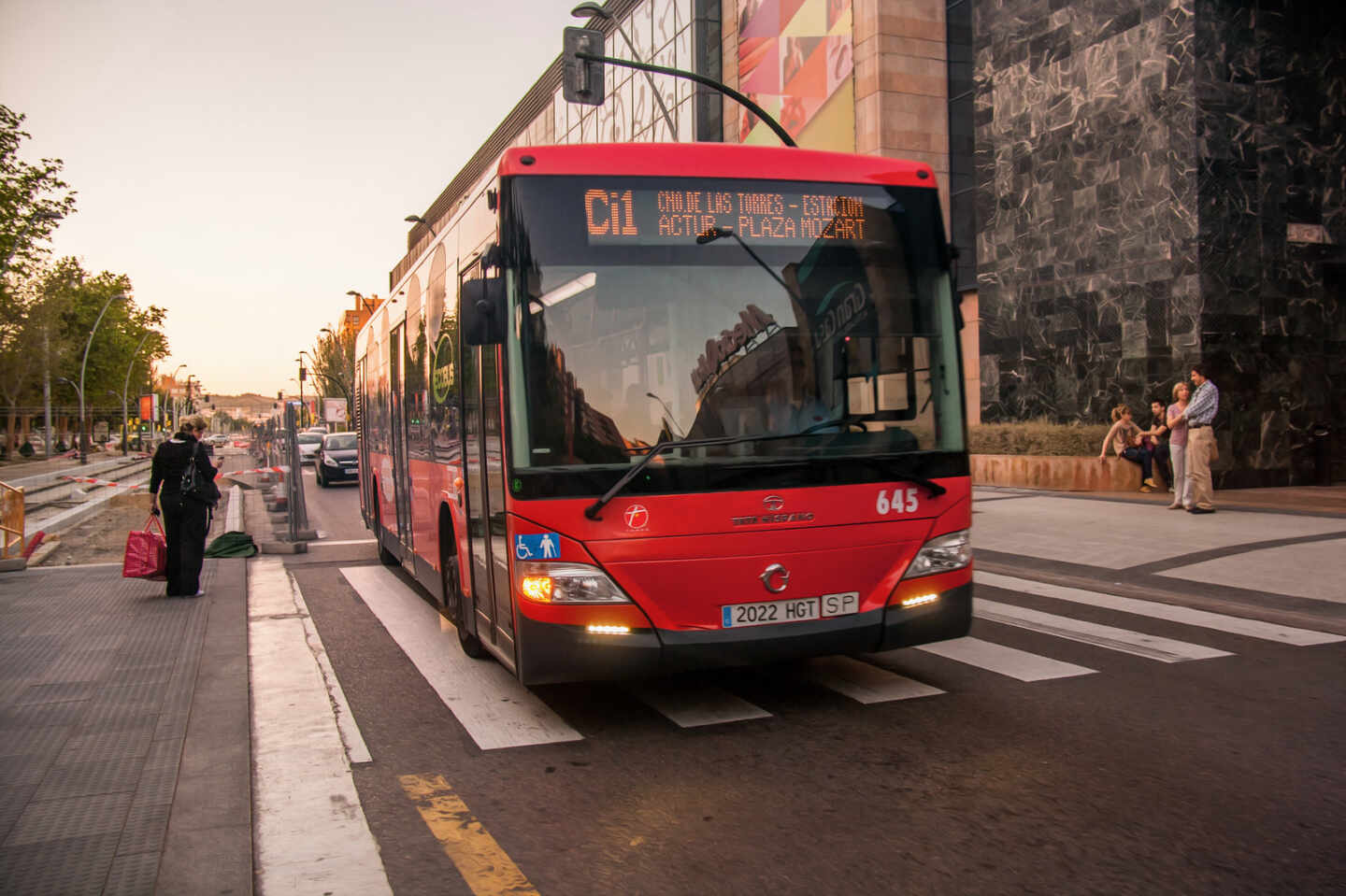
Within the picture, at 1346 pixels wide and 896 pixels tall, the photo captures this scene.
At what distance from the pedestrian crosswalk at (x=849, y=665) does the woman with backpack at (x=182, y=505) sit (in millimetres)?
1998

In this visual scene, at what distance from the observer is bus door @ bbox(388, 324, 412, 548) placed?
961 cm

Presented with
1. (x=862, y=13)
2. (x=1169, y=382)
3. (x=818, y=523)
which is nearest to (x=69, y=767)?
(x=818, y=523)

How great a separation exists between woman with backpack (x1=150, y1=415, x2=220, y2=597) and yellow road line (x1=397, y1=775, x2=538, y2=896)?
598 centimetres

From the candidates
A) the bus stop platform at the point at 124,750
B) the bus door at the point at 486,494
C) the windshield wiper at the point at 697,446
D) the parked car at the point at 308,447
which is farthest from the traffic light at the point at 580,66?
the parked car at the point at 308,447

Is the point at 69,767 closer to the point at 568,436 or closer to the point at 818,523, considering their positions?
the point at 568,436

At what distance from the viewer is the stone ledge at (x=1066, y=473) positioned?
722 inches

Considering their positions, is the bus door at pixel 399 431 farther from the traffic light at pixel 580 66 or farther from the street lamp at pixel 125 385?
the street lamp at pixel 125 385

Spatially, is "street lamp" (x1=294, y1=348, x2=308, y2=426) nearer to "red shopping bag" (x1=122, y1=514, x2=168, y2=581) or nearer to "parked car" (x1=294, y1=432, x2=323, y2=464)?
"parked car" (x1=294, y1=432, x2=323, y2=464)

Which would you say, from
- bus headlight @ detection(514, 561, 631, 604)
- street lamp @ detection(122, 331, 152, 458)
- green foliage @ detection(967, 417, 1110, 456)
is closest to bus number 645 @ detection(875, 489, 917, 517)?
bus headlight @ detection(514, 561, 631, 604)

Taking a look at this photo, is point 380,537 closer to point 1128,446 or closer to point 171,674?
point 171,674

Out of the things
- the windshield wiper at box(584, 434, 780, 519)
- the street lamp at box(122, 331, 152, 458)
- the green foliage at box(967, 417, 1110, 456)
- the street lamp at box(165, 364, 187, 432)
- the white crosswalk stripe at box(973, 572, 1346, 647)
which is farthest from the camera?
the street lamp at box(165, 364, 187, 432)

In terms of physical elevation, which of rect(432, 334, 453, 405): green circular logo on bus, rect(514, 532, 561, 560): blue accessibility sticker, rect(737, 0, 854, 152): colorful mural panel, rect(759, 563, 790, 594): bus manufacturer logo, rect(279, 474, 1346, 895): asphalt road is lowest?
rect(279, 474, 1346, 895): asphalt road

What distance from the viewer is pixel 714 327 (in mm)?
5133

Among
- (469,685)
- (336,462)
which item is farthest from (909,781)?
(336,462)
